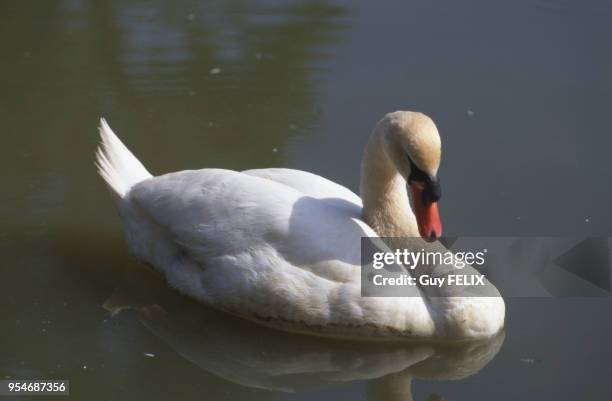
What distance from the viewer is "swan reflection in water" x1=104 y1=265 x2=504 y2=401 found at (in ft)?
21.8

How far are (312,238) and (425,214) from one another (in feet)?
2.17

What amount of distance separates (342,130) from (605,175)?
2.06 m

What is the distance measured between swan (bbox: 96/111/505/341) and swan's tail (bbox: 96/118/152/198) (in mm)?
382

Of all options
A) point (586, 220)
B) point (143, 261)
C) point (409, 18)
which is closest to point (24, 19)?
point (409, 18)

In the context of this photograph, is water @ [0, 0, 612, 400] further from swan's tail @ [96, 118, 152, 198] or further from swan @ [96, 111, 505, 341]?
swan's tail @ [96, 118, 152, 198]

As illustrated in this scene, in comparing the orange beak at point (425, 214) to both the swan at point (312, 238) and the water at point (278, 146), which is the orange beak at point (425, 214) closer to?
the swan at point (312, 238)

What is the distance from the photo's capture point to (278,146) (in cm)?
900

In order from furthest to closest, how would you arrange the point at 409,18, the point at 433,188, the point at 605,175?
the point at 409,18, the point at 605,175, the point at 433,188

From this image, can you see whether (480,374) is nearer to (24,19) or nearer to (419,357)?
(419,357)

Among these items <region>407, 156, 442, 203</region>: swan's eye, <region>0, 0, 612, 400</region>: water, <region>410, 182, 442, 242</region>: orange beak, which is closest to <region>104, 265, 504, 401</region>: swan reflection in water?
<region>0, 0, 612, 400</region>: water

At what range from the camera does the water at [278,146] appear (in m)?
6.70

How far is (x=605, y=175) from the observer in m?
8.34

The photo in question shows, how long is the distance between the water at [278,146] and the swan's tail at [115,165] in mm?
521

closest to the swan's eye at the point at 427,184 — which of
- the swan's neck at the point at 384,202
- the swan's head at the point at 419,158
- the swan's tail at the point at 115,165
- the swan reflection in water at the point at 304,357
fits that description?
the swan's head at the point at 419,158
